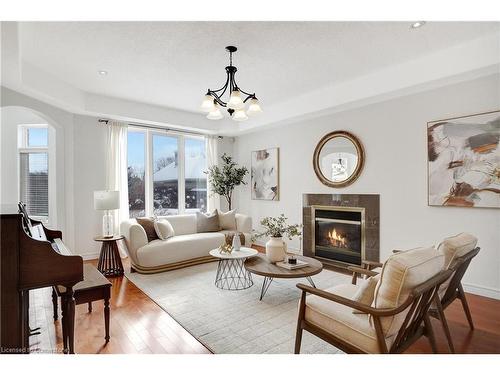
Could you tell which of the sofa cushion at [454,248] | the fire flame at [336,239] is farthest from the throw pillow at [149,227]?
the sofa cushion at [454,248]

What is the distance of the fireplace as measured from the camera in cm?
429

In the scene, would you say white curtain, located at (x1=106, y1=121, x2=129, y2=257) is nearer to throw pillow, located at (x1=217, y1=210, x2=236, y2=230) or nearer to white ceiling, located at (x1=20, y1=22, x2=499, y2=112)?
white ceiling, located at (x1=20, y1=22, x2=499, y2=112)

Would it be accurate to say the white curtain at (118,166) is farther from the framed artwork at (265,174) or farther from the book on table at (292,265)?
the book on table at (292,265)

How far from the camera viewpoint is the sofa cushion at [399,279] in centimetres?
153

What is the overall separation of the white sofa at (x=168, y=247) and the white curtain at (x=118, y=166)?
769 mm

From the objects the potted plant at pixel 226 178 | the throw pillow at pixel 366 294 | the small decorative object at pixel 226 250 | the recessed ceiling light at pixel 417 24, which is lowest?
the small decorative object at pixel 226 250

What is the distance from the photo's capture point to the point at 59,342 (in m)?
2.24

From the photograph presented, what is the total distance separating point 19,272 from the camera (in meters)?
1.68

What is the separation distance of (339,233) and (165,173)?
3694 millimetres

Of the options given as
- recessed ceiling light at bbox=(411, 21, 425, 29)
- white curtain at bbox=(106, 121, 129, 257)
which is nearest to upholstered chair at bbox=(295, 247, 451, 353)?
recessed ceiling light at bbox=(411, 21, 425, 29)

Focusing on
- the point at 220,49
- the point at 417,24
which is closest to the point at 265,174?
the point at 220,49

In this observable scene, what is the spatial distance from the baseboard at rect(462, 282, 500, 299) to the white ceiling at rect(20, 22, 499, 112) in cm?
275
